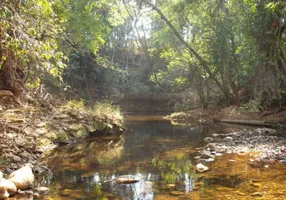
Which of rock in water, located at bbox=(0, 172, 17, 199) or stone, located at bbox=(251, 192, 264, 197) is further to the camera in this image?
stone, located at bbox=(251, 192, 264, 197)

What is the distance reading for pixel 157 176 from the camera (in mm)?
5062

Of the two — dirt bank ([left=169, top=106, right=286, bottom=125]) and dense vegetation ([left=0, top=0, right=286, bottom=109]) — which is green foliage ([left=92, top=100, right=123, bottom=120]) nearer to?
dense vegetation ([left=0, top=0, right=286, bottom=109])

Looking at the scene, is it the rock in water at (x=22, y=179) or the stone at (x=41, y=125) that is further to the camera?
the stone at (x=41, y=125)

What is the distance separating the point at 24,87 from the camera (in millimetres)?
8945

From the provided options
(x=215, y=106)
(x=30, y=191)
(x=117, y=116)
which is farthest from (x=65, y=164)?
(x=215, y=106)

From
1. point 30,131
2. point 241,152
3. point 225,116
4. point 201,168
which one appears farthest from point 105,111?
point 225,116

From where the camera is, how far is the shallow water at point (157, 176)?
4.09 metres

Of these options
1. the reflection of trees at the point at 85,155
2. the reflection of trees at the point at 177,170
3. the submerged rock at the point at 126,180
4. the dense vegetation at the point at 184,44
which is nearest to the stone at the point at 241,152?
the reflection of trees at the point at 177,170

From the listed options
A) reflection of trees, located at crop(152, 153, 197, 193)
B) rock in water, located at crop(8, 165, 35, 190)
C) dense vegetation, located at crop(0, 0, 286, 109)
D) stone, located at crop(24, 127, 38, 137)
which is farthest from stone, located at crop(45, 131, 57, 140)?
rock in water, located at crop(8, 165, 35, 190)

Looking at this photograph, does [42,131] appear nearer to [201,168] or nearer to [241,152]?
[201,168]

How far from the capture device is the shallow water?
4.09 meters

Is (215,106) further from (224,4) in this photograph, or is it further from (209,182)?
(209,182)

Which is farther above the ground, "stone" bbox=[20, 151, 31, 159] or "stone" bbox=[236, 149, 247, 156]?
"stone" bbox=[20, 151, 31, 159]

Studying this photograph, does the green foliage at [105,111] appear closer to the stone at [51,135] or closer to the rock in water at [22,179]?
the stone at [51,135]
